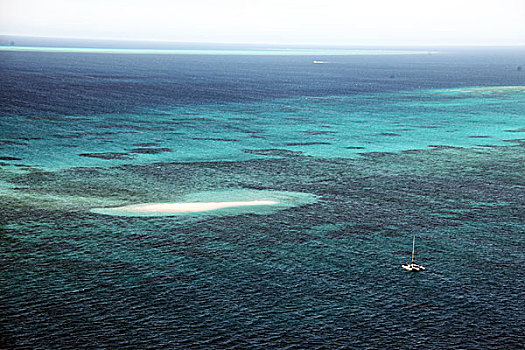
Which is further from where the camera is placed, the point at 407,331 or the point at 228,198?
the point at 228,198

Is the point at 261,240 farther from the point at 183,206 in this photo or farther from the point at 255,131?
the point at 255,131

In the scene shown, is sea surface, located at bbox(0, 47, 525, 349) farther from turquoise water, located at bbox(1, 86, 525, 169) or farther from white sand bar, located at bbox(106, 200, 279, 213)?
white sand bar, located at bbox(106, 200, 279, 213)

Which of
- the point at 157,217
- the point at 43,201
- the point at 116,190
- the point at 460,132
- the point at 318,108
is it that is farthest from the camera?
the point at 318,108

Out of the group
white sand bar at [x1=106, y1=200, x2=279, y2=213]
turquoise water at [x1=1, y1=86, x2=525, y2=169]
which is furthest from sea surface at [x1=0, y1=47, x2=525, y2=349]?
white sand bar at [x1=106, y1=200, x2=279, y2=213]

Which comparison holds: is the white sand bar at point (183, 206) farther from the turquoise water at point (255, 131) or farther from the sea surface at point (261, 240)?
the turquoise water at point (255, 131)

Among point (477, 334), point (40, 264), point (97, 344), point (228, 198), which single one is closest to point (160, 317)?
point (97, 344)

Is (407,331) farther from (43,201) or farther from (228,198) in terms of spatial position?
(43,201)

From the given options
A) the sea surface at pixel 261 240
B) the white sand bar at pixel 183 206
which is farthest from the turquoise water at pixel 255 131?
the white sand bar at pixel 183 206

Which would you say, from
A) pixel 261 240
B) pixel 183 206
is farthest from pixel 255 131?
pixel 261 240
